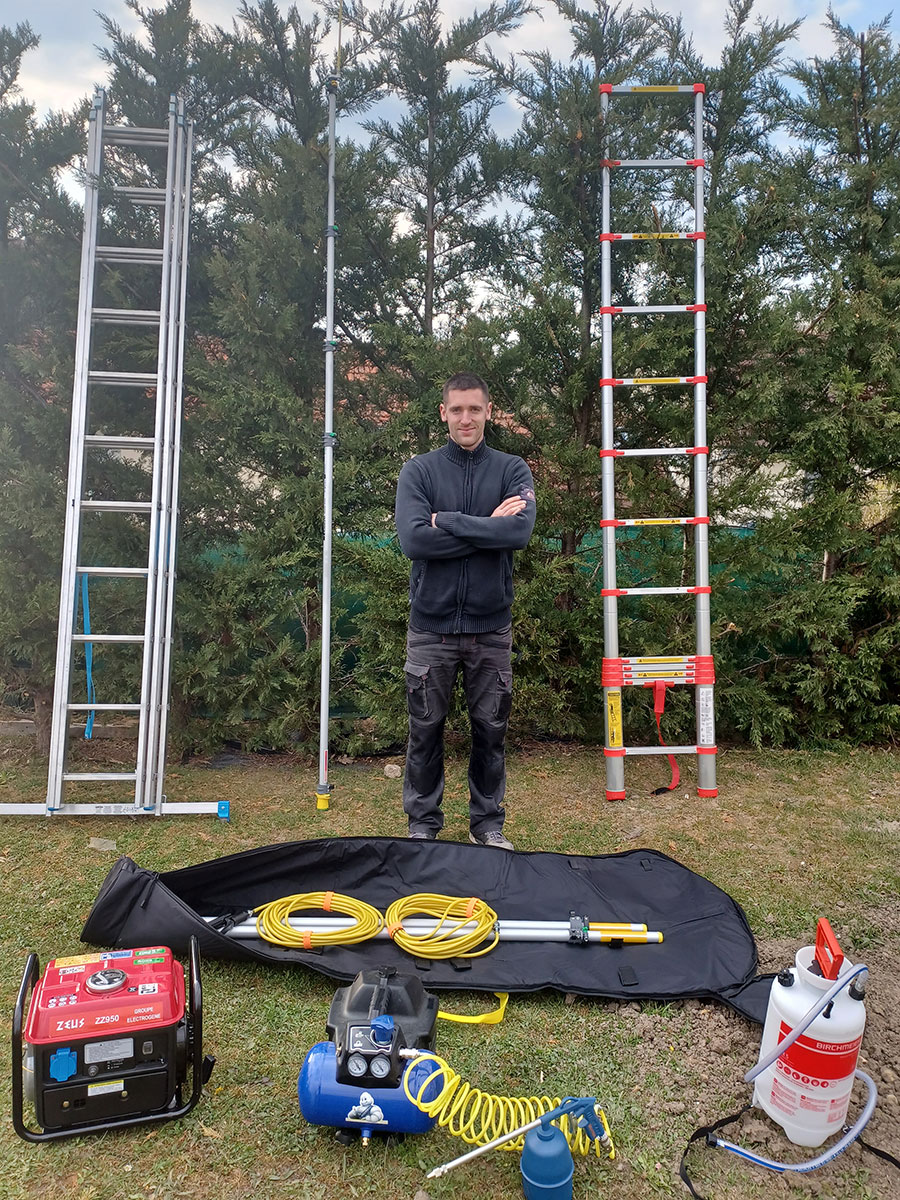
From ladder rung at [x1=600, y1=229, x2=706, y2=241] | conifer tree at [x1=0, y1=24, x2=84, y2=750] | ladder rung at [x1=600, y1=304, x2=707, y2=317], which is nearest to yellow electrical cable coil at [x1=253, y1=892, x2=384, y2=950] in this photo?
conifer tree at [x1=0, y1=24, x2=84, y2=750]

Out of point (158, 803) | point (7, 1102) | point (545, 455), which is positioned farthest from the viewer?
point (545, 455)

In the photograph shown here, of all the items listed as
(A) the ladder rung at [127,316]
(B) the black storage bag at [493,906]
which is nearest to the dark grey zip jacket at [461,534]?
(B) the black storage bag at [493,906]

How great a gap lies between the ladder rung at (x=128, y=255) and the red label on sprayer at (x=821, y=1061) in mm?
4388

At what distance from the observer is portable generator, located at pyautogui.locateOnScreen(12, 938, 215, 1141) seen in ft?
5.74

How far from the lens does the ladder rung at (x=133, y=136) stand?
4.07 metres

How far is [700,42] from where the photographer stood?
477 centimetres

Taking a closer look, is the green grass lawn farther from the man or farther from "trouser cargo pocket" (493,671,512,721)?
"trouser cargo pocket" (493,671,512,721)

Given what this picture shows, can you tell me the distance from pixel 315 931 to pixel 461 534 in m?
1.60

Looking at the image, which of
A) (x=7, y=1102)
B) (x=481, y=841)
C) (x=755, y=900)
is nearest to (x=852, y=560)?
(x=755, y=900)

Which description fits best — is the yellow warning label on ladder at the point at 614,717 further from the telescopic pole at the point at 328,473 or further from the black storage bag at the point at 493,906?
the telescopic pole at the point at 328,473

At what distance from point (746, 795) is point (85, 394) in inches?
158

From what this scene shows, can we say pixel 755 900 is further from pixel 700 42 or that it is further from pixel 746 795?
pixel 700 42

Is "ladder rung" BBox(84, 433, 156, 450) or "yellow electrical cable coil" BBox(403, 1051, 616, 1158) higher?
"ladder rung" BBox(84, 433, 156, 450)

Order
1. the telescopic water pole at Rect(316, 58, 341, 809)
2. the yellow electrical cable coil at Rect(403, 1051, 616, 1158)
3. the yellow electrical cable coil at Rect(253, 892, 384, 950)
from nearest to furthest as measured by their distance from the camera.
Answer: the yellow electrical cable coil at Rect(403, 1051, 616, 1158)
the yellow electrical cable coil at Rect(253, 892, 384, 950)
the telescopic water pole at Rect(316, 58, 341, 809)
